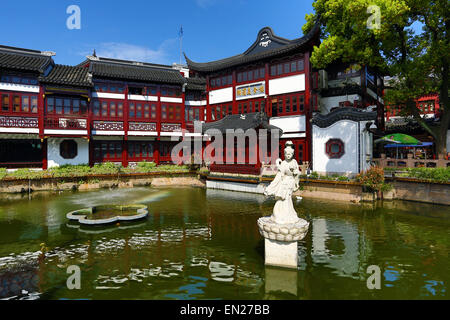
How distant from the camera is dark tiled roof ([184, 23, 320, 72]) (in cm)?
2130

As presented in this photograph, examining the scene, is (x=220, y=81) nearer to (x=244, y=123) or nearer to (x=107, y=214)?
(x=244, y=123)

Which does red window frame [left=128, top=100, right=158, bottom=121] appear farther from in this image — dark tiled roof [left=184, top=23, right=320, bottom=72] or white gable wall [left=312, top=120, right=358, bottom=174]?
white gable wall [left=312, top=120, right=358, bottom=174]

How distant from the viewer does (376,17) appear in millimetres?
16188

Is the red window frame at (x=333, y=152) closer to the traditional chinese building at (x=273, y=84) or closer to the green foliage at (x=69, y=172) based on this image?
the traditional chinese building at (x=273, y=84)

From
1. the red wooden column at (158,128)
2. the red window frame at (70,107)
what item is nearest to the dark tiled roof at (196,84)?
the red wooden column at (158,128)

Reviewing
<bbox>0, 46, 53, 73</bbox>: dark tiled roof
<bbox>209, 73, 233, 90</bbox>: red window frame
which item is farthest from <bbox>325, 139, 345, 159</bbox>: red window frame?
<bbox>0, 46, 53, 73</bbox>: dark tiled roof

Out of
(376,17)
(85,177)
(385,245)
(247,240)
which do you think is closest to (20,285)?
(247,240)

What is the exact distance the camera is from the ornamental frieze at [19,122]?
21.9 m

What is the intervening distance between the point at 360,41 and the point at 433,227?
44.0 ft

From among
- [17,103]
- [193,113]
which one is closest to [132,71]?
[193,113]

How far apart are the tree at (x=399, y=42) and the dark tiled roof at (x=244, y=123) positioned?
5.84 metres

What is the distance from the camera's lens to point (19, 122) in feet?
73.0

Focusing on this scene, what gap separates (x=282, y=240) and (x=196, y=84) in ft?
91.1
